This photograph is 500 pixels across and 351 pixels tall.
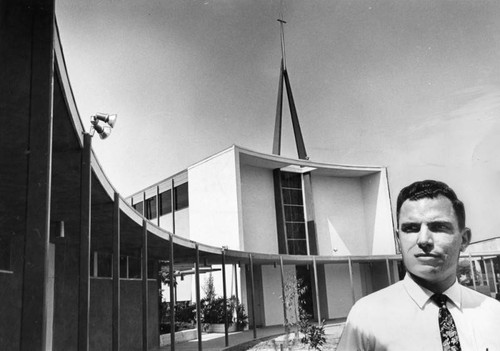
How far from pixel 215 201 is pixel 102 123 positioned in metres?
19.5

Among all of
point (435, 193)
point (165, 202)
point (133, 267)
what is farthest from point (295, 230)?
point (435, 193)

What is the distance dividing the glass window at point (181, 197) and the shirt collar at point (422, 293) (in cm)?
2845

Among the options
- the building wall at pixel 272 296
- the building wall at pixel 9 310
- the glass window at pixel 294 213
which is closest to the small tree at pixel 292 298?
the building wall at pixel 272 296

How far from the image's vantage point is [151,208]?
113ft

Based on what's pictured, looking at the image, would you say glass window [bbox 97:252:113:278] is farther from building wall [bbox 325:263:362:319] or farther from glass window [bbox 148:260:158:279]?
building wall [bbox 325:263:362:319]

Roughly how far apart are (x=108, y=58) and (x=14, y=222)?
3.16 meters

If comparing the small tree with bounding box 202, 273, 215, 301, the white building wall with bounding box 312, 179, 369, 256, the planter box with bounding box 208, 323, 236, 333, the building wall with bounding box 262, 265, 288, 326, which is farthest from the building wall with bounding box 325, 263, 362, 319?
the planter box with bounding box 208, 323, 236, 333

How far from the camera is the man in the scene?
1412 mm

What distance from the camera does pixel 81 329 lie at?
626 cm

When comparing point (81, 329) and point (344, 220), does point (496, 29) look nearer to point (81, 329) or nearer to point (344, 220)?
point (81, 329)

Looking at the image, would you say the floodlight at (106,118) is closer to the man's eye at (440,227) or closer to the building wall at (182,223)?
the man's eye at (440,227)

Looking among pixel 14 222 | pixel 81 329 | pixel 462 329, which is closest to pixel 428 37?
pixel 462 329

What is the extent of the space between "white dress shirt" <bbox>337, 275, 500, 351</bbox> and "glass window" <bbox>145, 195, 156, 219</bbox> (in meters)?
33.0

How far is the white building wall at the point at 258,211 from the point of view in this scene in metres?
26.7
